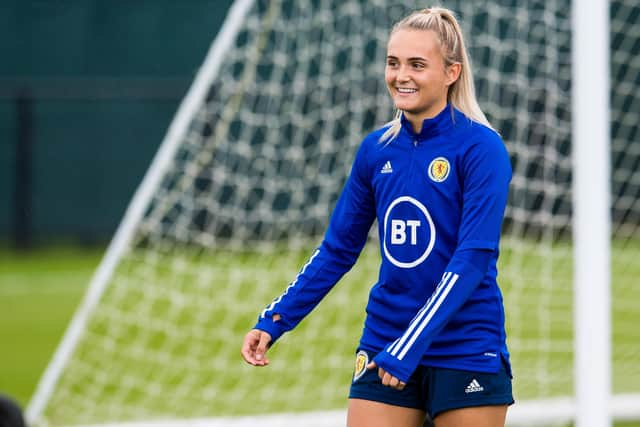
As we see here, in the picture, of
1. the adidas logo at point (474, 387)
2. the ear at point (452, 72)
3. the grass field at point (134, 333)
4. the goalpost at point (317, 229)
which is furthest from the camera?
the grass field at point (134, 333)

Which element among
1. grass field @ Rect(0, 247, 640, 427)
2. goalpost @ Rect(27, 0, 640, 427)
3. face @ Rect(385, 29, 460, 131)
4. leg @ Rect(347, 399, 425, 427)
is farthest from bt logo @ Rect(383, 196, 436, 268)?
grass field @ Rect(0, 247, 640, 427)

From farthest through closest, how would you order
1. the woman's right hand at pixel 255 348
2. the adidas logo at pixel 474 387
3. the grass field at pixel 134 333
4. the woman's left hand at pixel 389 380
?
the grass field at pixel 134 333 < the woman's right hand at pixel 255 348 < the adidas logo at pixel 474 387 < the woman's left hand at pixel 389 380

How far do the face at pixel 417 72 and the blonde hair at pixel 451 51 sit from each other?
→ 2cm

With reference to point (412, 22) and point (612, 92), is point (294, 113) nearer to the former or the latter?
point (612, 92)

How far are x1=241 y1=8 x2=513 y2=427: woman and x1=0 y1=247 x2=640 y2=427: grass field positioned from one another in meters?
2.79

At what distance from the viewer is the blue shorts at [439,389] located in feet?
9.53

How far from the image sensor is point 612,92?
1070 cm

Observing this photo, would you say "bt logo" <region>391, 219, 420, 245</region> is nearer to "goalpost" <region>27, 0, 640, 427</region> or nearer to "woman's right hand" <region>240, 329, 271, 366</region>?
"woman's right hand" <region>240, 329, 271, 366</region>

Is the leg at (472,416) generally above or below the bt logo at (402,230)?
below

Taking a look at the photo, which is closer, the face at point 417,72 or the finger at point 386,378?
the finger at point 386,378

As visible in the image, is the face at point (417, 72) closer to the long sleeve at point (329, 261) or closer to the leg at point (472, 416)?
the long sleeve at point (329, 261)

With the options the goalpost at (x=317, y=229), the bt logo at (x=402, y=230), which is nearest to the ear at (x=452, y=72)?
the bt logo at (x=402, y=230)

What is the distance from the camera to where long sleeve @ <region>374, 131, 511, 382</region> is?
2.78 metres

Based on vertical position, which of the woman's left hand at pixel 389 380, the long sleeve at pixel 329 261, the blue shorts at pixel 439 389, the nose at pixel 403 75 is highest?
the nose at pixel 403 75
